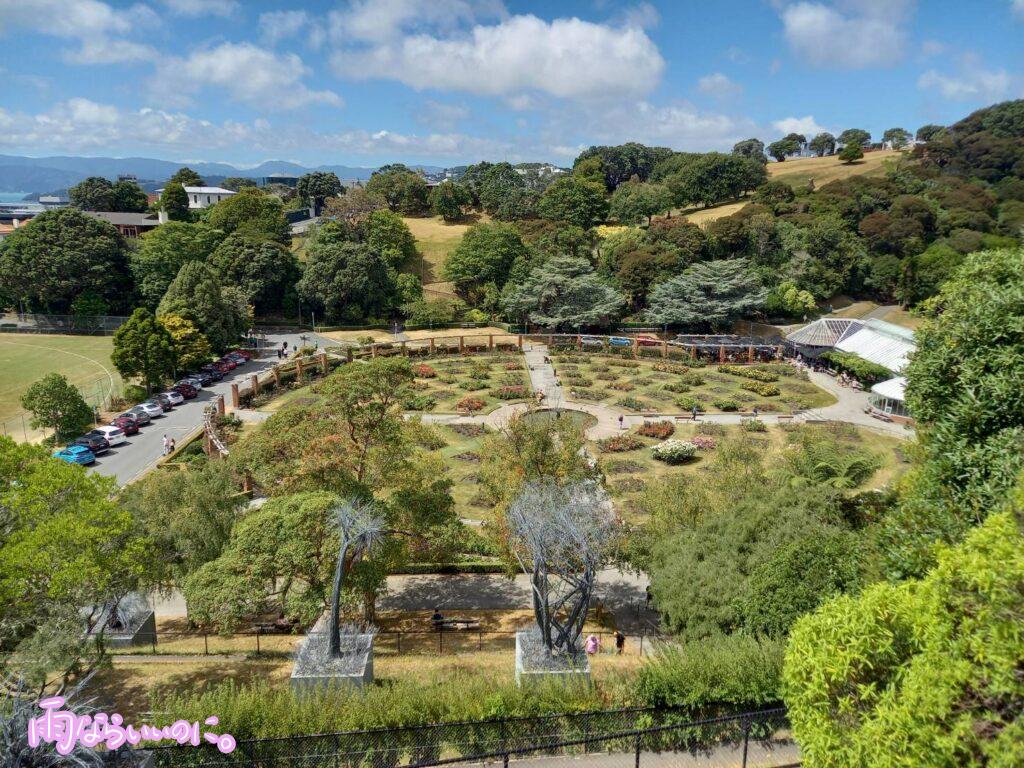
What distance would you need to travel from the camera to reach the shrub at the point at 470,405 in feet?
135

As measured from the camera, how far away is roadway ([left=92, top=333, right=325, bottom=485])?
32.3 meters

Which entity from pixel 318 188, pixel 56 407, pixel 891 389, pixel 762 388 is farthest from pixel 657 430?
pixel 318 188

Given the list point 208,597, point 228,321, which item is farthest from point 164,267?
point 208,597

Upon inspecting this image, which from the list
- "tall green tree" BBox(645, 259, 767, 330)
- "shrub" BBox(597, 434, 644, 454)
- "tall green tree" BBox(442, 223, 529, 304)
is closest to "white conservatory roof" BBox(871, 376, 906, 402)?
"shrub" BBox(597, 434, 644, 454)

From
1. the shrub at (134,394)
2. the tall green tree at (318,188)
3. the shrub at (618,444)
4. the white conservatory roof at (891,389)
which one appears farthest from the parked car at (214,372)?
the tall green tree at (318,188)

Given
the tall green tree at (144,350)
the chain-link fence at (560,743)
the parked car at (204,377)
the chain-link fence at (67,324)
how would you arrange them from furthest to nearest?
the chain-link fence at (67,324) < the parked car at (204,377) < the tall green tree at (144,350) < the chain-link fence at (560,743)

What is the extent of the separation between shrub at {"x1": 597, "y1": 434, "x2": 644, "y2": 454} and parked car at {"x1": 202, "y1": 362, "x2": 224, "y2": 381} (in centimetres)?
2969

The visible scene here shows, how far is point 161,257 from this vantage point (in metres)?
61.8

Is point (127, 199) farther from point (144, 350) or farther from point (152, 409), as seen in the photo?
point (152, 409)

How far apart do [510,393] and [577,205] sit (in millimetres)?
47341

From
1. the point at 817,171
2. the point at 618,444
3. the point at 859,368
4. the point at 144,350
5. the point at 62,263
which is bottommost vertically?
the point at 618,444

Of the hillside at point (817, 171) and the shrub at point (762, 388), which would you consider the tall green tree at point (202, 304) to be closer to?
the shrub at point (762, 388)

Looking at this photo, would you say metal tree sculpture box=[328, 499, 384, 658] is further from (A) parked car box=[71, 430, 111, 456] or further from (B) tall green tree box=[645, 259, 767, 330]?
(B) tall green tree box=[645, 259, 767, 330]

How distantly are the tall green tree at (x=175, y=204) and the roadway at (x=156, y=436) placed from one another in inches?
1878
